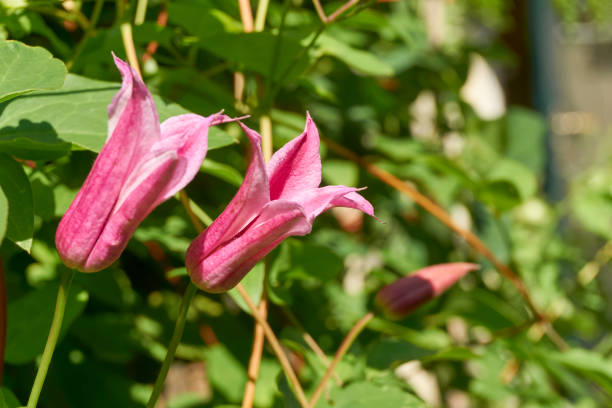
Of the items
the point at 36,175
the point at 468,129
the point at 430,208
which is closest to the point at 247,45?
the point at 36,175

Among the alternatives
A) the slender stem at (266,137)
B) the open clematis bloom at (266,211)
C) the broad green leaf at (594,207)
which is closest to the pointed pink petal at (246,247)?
the open clematis bloom at (266,211)

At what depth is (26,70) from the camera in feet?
1.15

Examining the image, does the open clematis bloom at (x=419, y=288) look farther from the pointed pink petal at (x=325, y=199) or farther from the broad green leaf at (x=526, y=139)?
the broad green leaf at (x=526, y=139)

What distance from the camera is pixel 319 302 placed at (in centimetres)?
79

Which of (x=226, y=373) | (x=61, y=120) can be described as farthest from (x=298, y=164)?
(x=226, y=373)

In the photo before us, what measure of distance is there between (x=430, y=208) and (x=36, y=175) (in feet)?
1.33

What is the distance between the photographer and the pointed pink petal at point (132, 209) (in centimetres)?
28

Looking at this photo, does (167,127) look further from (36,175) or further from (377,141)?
(377,141)

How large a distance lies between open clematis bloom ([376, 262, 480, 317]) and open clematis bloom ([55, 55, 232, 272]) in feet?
0.85

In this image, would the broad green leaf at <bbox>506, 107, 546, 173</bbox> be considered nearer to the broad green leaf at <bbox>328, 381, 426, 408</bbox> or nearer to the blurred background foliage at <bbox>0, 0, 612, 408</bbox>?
the blurred background foliage at <bbox>0, 0, 612, 408</bbox>

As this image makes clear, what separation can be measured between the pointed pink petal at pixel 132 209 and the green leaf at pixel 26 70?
0.09m

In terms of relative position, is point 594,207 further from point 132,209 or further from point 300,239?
point 132,209

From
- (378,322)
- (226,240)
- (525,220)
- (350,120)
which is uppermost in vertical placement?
(226,240)

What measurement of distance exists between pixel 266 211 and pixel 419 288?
0.82 feet
